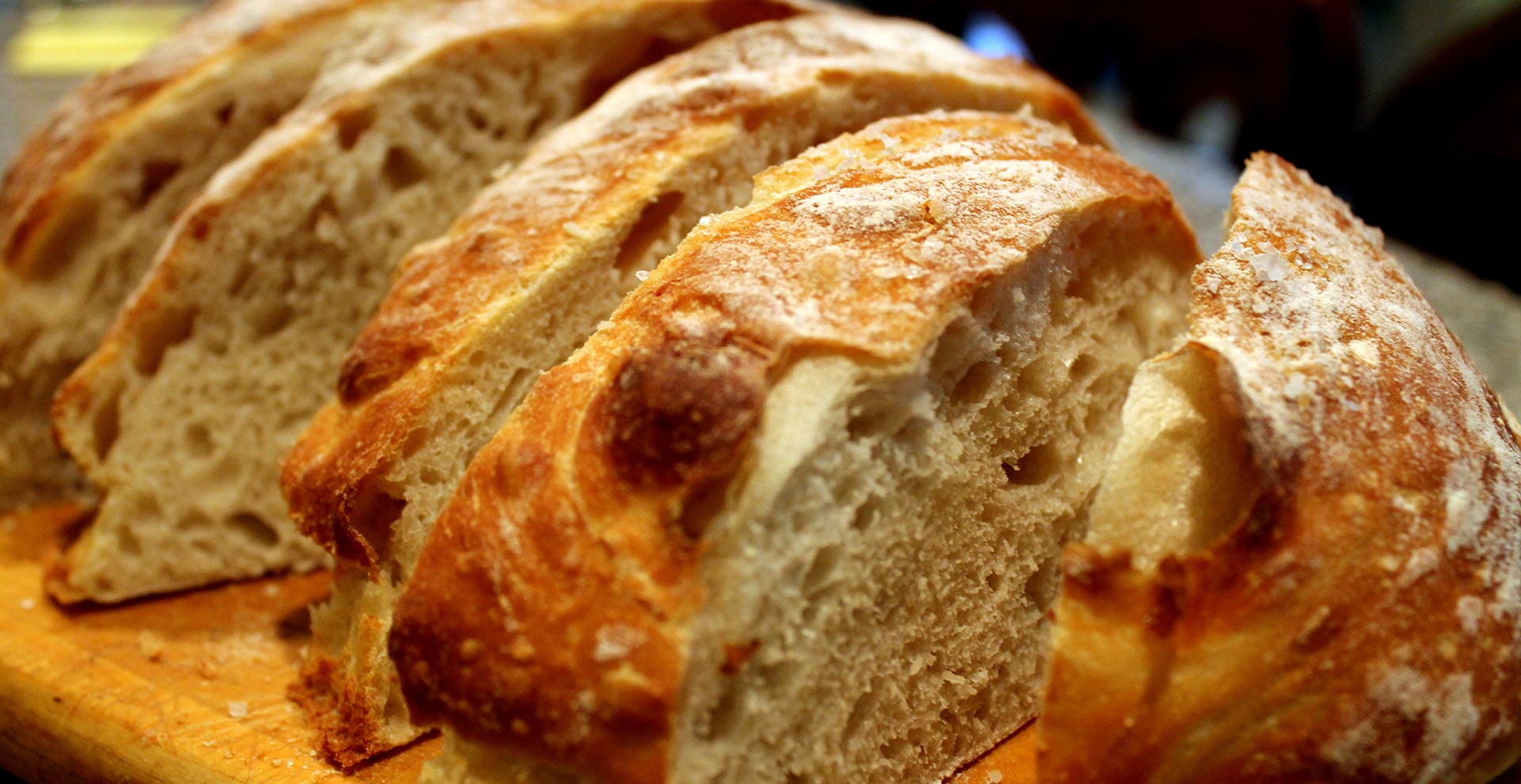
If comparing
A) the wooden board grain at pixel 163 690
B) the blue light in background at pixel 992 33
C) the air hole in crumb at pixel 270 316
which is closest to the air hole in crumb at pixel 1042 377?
the wooden board grain at pixel 163 690

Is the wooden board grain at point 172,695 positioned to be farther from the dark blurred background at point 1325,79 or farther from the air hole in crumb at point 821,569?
the dark blurred background at point 1325,79

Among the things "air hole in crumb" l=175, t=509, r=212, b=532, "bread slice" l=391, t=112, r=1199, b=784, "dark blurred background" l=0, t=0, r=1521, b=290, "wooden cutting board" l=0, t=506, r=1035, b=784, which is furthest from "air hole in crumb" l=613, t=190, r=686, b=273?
"dark blurred background" l=0, t=0, r=1521, b=290

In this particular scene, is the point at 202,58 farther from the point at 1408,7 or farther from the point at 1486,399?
the point at 1408,7

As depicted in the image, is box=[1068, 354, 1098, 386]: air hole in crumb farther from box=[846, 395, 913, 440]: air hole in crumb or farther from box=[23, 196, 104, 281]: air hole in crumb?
box=[23, 196, 104, 281]: air hole in crumb

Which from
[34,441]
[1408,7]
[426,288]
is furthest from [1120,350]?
[1408,7]

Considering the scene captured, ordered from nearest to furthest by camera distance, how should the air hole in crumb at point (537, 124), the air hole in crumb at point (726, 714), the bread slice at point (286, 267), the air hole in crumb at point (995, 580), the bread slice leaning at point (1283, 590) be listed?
the bread slice leaning at point (1283, 590)
the air hole in crumb at point (726, 714)
the air hole in crumb at point (995, 580)
the bread slice at point (286, 267)
the air hole in crumb at point (537, 124)

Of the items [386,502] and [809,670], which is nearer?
[809,670]

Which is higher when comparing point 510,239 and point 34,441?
point 510,239
